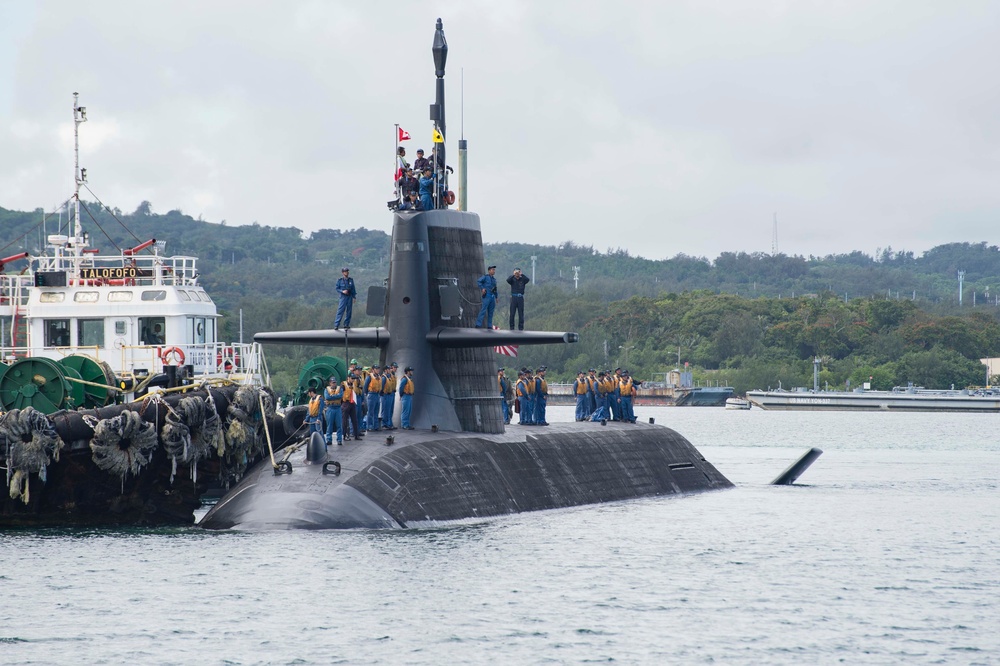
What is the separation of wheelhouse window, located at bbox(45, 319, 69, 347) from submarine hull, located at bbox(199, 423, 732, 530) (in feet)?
35.9

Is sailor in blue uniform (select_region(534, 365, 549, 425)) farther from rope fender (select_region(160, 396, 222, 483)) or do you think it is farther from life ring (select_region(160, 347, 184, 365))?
rope fender (select_region(160, 396, 222, 483))

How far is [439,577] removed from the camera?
20078 millimetres

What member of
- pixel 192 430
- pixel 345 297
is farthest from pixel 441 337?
pixel 192 430

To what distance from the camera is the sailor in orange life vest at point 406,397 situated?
26406mm

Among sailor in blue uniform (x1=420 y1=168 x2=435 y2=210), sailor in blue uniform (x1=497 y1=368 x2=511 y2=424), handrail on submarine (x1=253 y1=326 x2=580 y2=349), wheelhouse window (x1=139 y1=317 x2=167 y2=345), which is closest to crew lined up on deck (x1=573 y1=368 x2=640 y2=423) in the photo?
sailor in blue uniform (x1=497 y1=368 x2=511 y2=424)

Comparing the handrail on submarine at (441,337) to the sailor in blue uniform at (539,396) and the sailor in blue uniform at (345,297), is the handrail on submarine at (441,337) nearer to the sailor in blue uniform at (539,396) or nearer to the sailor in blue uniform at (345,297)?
the sailor in blue uniform at (345,297)

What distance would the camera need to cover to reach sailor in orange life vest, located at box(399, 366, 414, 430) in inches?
1040

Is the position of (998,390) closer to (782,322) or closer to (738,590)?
(782,322)

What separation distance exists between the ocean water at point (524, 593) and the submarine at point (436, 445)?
515 millimetres

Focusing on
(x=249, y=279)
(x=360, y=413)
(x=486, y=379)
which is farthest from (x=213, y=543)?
(x=249, y=279)

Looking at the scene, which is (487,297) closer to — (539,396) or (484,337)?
(484,337)

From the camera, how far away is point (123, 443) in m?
23.8

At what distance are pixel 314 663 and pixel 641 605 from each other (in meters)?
5.19

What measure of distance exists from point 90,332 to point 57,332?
2.72 ft
